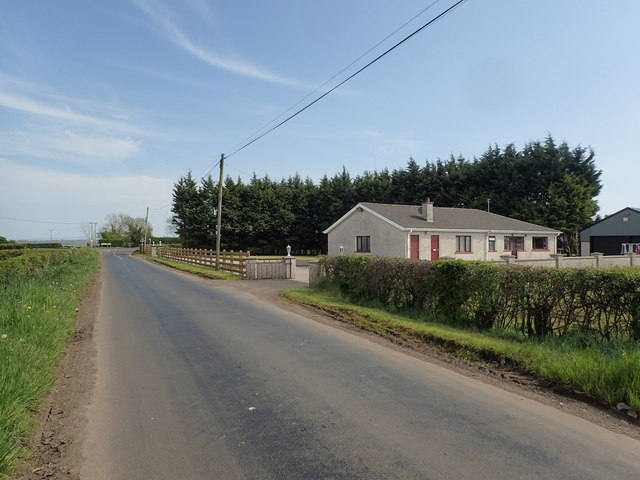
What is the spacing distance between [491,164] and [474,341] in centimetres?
5115

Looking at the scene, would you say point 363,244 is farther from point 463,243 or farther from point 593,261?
point 593,261

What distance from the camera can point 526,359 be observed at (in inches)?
232

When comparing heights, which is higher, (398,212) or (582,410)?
(398,212)

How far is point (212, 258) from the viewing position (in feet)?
94.8

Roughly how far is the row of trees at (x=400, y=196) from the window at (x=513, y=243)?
14.7 meters

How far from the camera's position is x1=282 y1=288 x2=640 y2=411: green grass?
4.73 m

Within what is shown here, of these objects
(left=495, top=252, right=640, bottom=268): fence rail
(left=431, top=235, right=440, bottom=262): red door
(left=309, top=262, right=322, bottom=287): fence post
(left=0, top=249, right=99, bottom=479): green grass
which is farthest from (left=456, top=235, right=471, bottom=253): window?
(left=0, top=249, right=99, bottom=479): green grass

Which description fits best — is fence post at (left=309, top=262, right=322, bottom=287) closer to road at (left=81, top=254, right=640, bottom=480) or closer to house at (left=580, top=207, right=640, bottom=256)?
road at (left=81, top=254, right=640, bottom=480)

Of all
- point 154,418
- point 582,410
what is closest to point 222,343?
point 154,418

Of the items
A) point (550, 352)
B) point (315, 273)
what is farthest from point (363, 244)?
point (550, 352)

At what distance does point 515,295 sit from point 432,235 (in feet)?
73.2

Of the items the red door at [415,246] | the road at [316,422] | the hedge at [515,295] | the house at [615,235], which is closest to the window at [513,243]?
the red door at [415,246]

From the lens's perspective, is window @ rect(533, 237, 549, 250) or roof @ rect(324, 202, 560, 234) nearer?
roof @ rect(324, 202, 560, 234)

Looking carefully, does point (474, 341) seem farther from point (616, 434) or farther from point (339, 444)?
point (339, 444)
